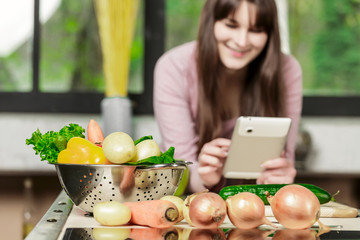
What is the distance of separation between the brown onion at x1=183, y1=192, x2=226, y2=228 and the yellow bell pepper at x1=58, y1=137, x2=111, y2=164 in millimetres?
209

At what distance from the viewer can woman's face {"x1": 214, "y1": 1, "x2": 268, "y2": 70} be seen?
1709 mm

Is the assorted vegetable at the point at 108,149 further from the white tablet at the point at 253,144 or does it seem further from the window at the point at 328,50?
the window at the point at 328,50

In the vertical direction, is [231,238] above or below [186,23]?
below

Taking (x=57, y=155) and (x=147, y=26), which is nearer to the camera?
(x=57, y=155)

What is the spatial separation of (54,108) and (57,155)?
176 cm

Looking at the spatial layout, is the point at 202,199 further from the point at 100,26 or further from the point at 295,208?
the point at 100,26

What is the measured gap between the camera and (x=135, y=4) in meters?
2.71

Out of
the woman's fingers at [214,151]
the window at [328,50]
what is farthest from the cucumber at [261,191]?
the window at [328,50]

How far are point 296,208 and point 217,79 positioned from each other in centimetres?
102

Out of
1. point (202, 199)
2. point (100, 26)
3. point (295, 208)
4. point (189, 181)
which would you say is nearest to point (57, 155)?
point (202, 199)

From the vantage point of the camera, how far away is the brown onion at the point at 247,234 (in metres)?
0.84

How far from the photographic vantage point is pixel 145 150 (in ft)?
3.42

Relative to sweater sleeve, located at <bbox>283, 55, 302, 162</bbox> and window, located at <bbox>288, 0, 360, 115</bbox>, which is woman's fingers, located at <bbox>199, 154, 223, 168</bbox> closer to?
sweater sleeve, located at <bbox>283, 55, 302, 162</bbox>

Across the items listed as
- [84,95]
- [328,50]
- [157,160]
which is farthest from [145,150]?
[328,50]
